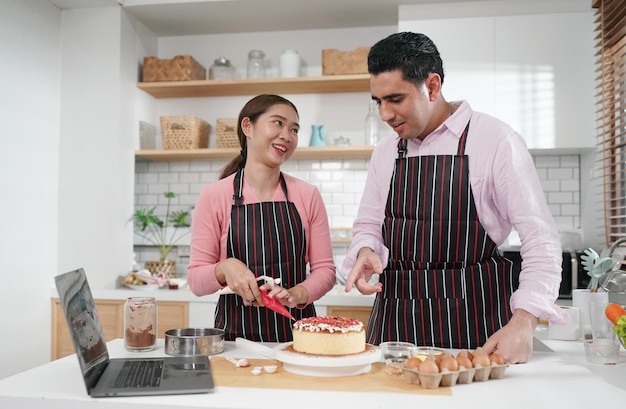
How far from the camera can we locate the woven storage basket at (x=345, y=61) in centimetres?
419

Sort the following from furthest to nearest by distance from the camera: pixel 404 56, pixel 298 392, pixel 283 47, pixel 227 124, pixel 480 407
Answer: pixel 283 47
pixel 227 124
pixel 404 56
pixel 298 392
pixel 480 407

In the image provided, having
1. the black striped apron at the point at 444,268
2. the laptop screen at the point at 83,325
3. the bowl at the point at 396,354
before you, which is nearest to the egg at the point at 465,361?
the bowl at the point at 396,354

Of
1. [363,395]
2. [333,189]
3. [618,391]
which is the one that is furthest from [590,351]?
[333,189]

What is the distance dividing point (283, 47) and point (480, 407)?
3753mm

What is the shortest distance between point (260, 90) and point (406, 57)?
8.66ft

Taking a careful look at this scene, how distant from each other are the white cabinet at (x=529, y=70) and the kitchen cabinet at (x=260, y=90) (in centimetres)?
63

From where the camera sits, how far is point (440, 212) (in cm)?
209

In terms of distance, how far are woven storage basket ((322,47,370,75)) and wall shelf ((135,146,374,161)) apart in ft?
1.73

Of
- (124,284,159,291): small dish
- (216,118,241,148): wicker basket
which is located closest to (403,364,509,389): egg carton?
(124,284,159,291): small dish

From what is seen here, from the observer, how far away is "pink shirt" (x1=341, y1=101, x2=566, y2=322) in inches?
69.0

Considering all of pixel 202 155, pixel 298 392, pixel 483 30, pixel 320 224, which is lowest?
pixel 298 392

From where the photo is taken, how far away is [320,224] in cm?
250

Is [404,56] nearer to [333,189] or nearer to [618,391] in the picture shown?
[618,391]

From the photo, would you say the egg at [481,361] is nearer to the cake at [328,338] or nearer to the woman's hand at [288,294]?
the cake at [328,338]
